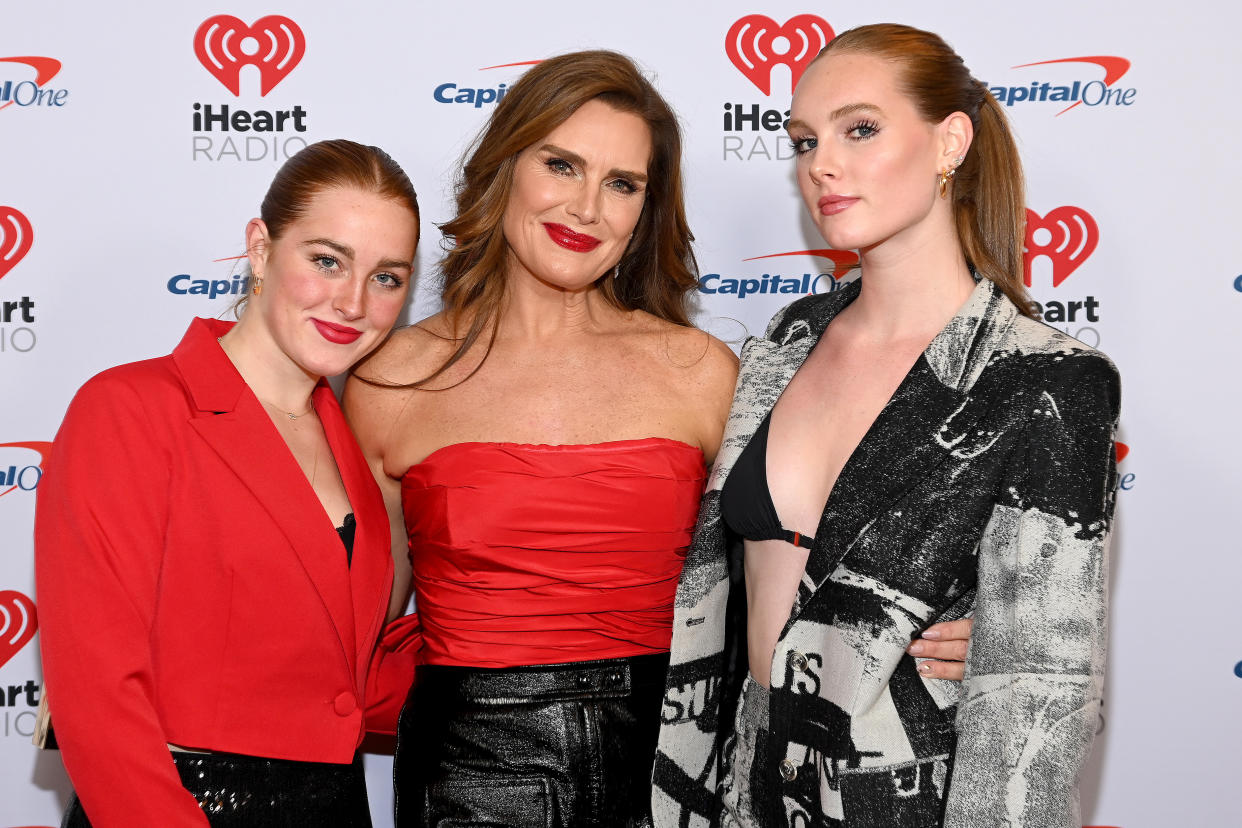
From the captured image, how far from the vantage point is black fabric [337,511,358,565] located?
1936 millimetres

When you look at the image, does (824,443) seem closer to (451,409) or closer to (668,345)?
(668,345)

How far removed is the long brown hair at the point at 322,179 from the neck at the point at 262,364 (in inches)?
7.0

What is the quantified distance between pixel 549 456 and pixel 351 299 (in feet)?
1.59

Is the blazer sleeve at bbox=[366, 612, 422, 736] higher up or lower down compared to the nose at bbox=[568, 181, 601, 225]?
lower down

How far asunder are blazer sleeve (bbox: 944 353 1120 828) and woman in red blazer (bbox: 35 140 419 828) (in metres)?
1.03

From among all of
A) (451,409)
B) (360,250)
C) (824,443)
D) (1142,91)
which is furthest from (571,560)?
(1142,91)

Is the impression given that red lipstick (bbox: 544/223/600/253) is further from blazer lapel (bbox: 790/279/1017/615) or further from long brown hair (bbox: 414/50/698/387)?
blazer lapel (bbox: 790/279/1017/615)

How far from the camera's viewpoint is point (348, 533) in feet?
6.44

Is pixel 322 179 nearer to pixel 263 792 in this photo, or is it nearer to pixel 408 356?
pixel 408 356

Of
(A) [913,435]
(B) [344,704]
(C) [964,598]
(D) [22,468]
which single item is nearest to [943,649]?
(C) [964,598]

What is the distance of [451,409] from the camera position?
2.24m

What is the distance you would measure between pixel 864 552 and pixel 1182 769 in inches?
64.4

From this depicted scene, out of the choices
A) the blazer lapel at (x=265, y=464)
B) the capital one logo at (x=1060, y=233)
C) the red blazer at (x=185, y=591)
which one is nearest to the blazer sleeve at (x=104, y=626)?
the red blazer at (x=185, y=591)

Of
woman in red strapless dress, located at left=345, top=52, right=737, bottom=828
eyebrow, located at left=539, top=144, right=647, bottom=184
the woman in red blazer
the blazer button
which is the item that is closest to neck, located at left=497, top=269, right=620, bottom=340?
woman in red strapless dress, located at left=345, top=52, right=737, bottom=828
